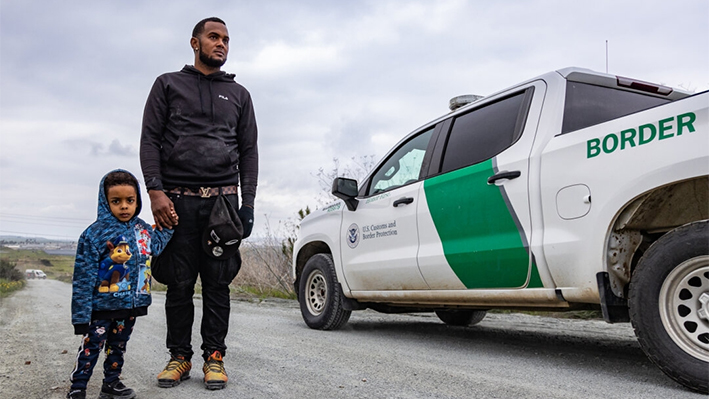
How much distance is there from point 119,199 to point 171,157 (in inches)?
18.0

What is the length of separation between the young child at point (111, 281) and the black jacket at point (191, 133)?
29 cm

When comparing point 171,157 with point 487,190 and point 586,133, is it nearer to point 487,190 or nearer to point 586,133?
point 487,190

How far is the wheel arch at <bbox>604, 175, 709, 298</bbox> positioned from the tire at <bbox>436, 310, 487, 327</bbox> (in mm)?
2923

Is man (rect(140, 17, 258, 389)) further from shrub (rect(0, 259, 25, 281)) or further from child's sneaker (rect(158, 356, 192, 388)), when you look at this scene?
shrub (rect(0, 259, 25, 281))

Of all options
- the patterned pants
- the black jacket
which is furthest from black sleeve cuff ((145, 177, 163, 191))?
the patterned pants

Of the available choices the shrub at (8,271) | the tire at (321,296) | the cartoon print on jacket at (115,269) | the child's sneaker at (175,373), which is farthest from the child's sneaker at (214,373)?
the shrub at (8,271)

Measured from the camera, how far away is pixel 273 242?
1143cm

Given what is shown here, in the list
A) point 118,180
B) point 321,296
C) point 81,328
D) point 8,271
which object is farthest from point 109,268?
point 8,271

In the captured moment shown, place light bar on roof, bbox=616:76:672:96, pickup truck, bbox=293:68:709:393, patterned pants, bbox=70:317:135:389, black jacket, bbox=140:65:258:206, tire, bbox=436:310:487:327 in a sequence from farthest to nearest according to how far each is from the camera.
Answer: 1. tire, bbox=436:310:487:327
2. light bar on roof, bbox=616:76:672:96
3. black jacket, bbox=140:65:258:206
4. pickup truck, bbox=293:68:709:393
5. patterned pants, bbox=70:317:135:389

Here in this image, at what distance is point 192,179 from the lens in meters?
3.26

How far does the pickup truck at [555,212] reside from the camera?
2.87m

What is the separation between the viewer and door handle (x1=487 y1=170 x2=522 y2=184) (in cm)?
374

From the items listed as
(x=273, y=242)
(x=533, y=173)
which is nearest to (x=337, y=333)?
(x=533, y=173)

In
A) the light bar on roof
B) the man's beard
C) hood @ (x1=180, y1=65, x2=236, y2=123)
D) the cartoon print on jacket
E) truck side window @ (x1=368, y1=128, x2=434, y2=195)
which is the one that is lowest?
the cartoon print on jacket
